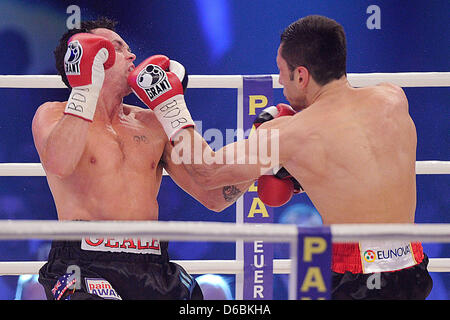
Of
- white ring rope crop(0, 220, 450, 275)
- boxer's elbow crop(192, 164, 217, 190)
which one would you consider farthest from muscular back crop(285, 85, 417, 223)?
white ring rope crop(0, 220, 450, 275)

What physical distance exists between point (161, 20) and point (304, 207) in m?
1.44

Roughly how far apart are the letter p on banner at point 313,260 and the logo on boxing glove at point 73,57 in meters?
1.08

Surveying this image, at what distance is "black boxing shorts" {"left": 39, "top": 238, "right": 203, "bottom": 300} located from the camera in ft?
5.83

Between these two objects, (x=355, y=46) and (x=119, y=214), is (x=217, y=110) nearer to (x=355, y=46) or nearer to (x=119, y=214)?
(x=355, y=46)

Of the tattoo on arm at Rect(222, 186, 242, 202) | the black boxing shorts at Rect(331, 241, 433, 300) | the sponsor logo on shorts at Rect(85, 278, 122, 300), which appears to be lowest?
the sponsor logo on shorts at Rect(85, 278, 122, 300)

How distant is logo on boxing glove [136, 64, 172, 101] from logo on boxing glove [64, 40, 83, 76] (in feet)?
0.77

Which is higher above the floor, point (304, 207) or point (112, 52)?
point (112, 52)

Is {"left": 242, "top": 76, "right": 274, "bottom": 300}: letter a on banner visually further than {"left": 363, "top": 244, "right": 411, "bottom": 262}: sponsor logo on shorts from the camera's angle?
Yes

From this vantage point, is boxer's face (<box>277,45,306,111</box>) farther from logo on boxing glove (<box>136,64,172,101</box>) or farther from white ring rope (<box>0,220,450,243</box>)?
white ring rope (<box>0,220,450,243</box>)

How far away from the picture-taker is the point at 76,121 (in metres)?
1.82

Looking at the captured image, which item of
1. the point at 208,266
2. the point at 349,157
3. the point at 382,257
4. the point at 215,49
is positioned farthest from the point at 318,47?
the point at 215,49

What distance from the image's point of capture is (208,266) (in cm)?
235

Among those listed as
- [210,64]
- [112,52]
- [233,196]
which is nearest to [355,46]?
[210,64]

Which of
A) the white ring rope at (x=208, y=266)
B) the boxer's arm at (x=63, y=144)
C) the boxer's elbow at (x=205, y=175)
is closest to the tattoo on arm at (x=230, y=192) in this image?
the boxer's elbow at (x=205, y=175)
